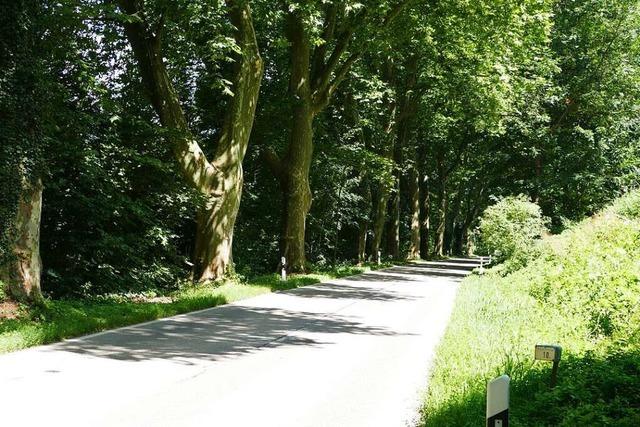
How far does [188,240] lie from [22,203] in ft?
37.5

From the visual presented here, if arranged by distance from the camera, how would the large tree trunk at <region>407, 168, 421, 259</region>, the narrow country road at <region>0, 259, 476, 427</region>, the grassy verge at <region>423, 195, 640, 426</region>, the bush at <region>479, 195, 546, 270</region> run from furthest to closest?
the large tree trunk at <region>407, 168, 421, 259</region>
the bush at <region>479, 195, 546, 270</region>
the narrow country road at <region>0, 259, 476, 427</region>
the grassy verge at <region>423, 195, 640, 426</region>

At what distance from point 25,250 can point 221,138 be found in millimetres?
8582

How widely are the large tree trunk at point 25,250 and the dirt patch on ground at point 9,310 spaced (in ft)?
0.55

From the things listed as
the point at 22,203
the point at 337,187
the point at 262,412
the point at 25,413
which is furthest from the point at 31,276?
the point at 337,187

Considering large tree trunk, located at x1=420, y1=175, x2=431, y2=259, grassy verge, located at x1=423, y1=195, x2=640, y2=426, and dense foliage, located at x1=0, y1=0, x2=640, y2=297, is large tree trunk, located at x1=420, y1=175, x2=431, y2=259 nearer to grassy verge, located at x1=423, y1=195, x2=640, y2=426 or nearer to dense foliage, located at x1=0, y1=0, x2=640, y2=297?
dense foliage, located at x1=0, y1=0, x2=640, y2=297

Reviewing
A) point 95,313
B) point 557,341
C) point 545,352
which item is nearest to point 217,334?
point 95,313

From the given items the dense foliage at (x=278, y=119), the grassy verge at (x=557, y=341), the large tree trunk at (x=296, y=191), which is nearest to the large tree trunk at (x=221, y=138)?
the dense foliage at (x=278, y=119)

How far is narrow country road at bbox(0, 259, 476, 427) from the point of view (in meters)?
6.12

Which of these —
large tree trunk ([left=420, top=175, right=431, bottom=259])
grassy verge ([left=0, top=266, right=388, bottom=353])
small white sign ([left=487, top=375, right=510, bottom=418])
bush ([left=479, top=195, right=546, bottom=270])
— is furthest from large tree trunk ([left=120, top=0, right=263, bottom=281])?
large tree trunk ([left=420, top=175, right=431, bottom=259])

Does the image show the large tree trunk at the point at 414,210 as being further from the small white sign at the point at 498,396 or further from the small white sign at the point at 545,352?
the small white sign at the point at 498,396

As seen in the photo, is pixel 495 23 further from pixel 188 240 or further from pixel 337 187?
pixel 188 240

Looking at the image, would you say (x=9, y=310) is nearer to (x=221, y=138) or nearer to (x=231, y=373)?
(x=231, y=373)

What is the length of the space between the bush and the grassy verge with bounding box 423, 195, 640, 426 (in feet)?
19.0

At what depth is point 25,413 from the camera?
5.89 m
